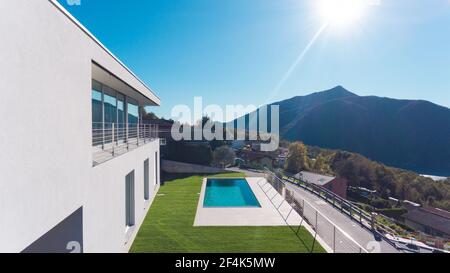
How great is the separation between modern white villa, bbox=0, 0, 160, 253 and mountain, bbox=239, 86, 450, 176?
66.0m

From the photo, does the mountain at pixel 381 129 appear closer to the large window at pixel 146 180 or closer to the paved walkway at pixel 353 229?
the paved walkway at pixel 353 229

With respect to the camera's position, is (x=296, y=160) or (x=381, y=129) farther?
(x=381, y=129)

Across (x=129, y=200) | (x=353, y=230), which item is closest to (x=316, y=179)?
(x=353, y=230)

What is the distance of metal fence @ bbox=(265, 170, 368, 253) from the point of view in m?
6.19

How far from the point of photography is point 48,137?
279 cm

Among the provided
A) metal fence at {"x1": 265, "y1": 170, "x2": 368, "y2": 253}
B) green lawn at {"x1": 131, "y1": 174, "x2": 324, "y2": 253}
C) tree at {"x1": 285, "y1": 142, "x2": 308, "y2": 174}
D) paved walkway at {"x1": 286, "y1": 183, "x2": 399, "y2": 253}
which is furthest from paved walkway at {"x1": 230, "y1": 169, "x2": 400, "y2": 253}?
tree at {"x1": 285, "y1": 142, "x2": 308, "y2": 174}

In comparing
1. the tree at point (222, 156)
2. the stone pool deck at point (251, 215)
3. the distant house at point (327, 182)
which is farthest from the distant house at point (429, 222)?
the stone pool deck at point (251, 215)

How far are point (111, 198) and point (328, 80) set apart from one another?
104ft

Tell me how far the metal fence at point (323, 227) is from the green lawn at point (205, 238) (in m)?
0.44

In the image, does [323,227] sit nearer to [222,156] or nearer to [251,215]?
[251,215]

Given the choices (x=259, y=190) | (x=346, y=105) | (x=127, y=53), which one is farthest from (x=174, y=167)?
(x=346, y=105)

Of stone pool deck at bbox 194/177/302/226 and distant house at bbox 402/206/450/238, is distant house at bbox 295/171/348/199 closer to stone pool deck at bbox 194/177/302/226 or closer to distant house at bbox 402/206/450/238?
distant house at bbox 402/206/450/238

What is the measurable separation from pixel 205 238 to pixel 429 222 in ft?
80.5
